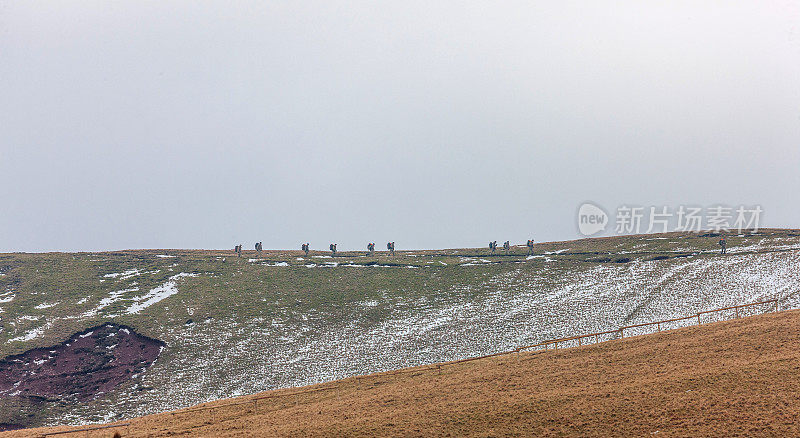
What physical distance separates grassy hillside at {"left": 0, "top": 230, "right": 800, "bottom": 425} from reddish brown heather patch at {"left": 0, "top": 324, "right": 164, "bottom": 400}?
1171 mm

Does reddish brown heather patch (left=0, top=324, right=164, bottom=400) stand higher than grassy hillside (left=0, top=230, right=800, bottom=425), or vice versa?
grassy hillside (left=0, top=230, right=800, bottom=425)

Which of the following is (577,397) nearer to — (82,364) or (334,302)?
(334,302)

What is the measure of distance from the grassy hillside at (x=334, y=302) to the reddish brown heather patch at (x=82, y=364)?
1.17 metres

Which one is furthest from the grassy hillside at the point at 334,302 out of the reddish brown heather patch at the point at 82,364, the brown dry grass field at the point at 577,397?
the brown dry grass field at the point at 577,397

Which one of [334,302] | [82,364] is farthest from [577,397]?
[82,364]

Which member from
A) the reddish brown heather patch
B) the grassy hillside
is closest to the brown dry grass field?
the grassy hillside

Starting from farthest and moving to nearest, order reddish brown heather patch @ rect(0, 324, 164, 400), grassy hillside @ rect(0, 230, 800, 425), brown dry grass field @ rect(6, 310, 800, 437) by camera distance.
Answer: grassy hillside @ rect(0, 230, 800, 425)
reddish brown heather patch @ rect(0, 324, 164, 400)
brown dry grass field @ rect(6, 310, 800, 437)

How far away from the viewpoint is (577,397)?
28.0m

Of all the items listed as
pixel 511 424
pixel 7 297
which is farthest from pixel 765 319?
pixel 7 297

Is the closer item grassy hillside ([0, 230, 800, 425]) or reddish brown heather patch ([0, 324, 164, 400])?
reddish brown heather patch ([0, 324, 164, 400])

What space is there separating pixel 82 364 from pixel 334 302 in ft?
93.7

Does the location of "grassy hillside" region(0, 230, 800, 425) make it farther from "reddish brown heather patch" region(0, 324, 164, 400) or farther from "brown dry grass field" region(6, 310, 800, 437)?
"brown dry grass field" region(6, 310, 800, 437)

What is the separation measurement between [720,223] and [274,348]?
73.7m

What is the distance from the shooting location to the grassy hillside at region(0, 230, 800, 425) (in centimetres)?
5256
